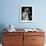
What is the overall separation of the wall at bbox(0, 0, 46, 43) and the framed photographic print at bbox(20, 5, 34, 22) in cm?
10

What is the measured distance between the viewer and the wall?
3994mm

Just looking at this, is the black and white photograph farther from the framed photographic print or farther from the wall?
the wall

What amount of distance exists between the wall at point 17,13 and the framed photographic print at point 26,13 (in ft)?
0.32

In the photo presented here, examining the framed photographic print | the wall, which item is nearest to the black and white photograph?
the framed photographic print

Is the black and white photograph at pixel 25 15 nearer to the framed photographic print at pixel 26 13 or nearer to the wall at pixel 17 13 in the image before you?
the framed photographic print at pixel 26 13

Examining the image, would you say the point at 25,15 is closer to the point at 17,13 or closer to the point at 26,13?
the point at 26,13

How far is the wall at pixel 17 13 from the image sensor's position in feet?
13.1

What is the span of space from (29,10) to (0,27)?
1.07m

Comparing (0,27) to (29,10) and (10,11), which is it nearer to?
(10,11)

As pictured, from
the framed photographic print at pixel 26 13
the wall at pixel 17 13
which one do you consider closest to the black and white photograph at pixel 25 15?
the framed photographic print at pixel 26 13

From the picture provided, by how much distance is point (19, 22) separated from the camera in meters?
4.02

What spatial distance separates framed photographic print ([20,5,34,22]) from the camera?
3.98m

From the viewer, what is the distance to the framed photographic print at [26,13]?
3980 mm

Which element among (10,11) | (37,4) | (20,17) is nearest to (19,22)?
(20,17)
